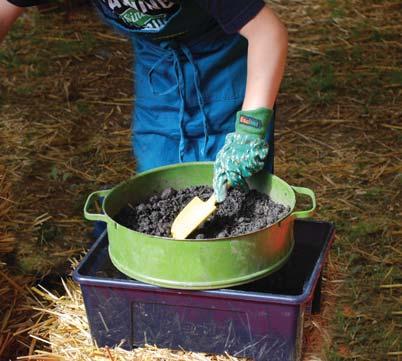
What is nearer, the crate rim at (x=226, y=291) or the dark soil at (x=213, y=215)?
the crate rim at (x=226, y=291)

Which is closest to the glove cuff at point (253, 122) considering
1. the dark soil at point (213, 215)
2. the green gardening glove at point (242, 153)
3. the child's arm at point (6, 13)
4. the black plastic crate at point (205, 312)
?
the green gardening glove at point (242, 153)

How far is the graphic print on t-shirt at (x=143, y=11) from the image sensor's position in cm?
211

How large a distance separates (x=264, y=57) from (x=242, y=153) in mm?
279

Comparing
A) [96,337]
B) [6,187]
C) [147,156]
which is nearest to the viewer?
[96,337]

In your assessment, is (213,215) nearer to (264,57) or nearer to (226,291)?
(226,291)

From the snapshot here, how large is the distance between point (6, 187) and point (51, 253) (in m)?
0.30

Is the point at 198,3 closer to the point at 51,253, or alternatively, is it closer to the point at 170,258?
the point at 170,258

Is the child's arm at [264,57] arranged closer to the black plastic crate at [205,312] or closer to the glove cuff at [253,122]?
the glove cuff at [253,122]

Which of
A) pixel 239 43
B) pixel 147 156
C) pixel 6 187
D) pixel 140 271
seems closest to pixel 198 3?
pixel 239 43

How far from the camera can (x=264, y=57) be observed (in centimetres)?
198

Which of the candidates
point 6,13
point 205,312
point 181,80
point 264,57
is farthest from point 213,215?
point 6,13

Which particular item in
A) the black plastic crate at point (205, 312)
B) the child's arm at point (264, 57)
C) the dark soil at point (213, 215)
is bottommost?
the black plastic crate at point (205, 312)

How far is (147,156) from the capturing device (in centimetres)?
250

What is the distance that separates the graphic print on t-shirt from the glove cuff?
1.32 ft
